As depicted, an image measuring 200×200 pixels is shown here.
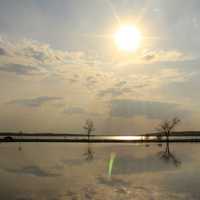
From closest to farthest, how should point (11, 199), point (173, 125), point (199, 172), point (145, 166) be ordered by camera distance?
point (11, 199)
point (199, 172)
point (145, 166)
point (173, 125)

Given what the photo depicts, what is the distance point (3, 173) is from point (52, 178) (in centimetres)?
676

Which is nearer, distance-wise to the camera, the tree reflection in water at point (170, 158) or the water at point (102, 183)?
the water at point (102, 183)

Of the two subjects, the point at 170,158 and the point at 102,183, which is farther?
the point at 170,158

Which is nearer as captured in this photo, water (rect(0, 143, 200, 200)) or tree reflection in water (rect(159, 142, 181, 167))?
water (rect(0, 143, 200, 200))

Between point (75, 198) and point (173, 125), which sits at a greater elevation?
point (173, 125)

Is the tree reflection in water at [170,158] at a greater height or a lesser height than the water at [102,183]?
greater

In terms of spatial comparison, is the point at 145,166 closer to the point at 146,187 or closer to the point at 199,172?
the point at 199,172

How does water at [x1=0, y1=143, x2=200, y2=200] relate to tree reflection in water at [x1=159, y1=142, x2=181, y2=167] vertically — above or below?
below

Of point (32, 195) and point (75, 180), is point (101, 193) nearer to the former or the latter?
point (32, 195)

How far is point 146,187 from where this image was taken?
2644 cm

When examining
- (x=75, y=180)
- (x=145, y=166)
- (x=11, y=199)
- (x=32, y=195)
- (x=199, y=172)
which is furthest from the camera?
(x=145, y=166)

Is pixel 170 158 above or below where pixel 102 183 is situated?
above

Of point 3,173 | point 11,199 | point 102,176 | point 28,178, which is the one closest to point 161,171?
point 102,176

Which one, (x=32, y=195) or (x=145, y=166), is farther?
(x=145, y=166)
